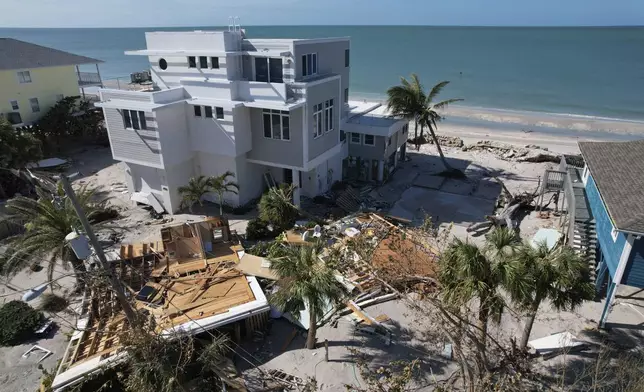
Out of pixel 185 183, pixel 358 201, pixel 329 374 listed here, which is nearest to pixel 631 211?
pixel 329 374

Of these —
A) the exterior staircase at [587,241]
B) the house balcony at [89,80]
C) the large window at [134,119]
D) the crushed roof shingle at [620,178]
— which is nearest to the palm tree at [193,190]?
the large window at [134,119]

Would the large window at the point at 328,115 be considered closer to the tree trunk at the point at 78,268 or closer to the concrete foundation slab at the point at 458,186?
the concrete foundation slab at the point at 458,186

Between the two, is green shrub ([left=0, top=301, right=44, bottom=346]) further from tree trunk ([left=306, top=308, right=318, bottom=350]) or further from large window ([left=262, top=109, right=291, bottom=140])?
large window ([left=262, top=109, right=291, bottom=140])

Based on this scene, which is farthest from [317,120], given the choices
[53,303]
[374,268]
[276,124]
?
[53,303]

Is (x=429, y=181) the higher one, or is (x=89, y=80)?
(x=89, y=80)

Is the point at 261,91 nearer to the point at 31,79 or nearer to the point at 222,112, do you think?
the point at 222,112

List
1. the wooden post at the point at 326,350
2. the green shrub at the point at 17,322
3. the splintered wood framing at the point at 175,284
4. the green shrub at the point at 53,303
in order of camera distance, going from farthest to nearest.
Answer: the green shrub at the point at 53,303 < the green shrub at the point at 17,322 < the splintered wood framing at the point at 175,284 < the wooden post at the point at 326,350
